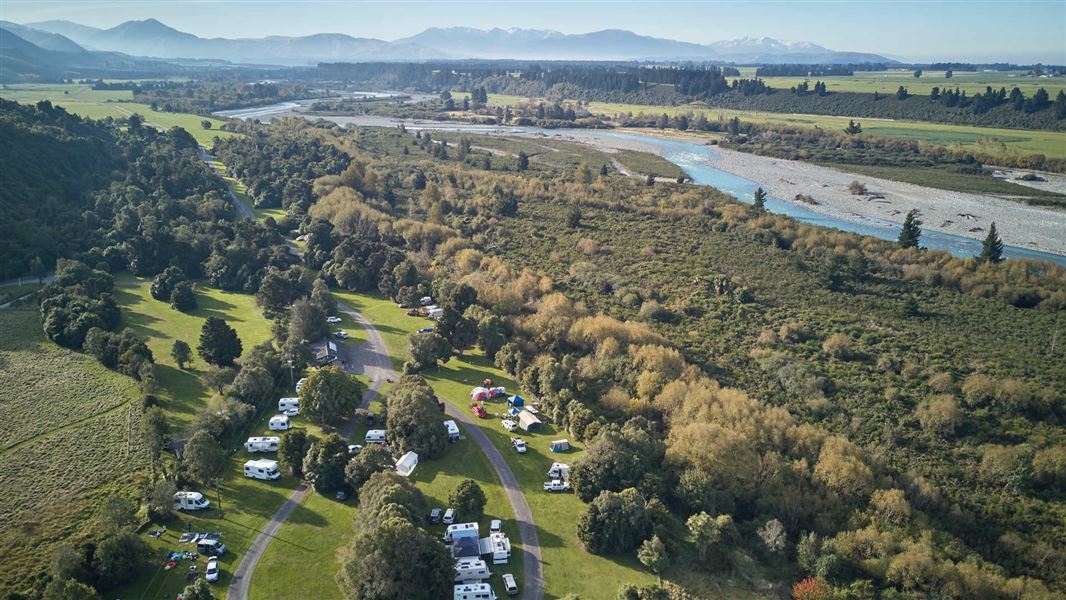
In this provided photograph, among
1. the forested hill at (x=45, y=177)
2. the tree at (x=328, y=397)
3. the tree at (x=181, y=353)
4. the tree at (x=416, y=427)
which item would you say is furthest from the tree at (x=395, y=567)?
the forested hill at (x=45, y=177)

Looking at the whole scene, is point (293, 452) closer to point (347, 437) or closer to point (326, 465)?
point (326, 465)

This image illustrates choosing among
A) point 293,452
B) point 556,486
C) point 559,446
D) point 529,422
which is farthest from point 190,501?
point 559,446

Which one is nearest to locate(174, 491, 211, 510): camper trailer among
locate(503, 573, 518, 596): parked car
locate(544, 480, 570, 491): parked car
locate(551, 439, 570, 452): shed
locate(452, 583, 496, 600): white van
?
locate(452, 583, 496, 600): white van

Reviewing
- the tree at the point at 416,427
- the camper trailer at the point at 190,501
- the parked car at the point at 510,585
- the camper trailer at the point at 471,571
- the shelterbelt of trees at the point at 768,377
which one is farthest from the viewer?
the tree at the point at 416,427

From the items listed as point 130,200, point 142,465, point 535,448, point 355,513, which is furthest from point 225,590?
point 130,200

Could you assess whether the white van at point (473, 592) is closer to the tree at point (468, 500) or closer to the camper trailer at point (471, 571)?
the camper trailer at point (471, 571)
